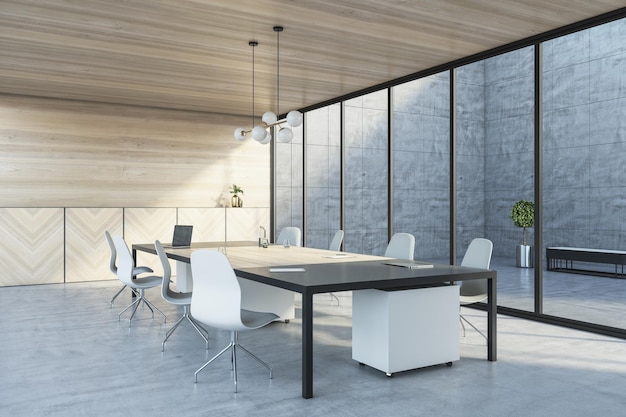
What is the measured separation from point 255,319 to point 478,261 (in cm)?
228

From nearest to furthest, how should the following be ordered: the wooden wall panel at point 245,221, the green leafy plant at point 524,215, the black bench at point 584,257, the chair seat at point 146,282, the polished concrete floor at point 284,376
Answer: the polished concrete floor at point 284,376 < the chair seat at point 146,282 < the black bench at point 584,257 < the wooden wall panel at point 245,221 < the green leafy plant at point 524,215

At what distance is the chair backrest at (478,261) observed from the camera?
506 centimetres

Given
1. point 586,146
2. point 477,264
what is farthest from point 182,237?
point 586,146

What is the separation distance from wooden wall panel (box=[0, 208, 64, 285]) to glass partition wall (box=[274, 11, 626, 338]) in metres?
4.00

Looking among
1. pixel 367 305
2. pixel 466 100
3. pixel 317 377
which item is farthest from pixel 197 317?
pixel 466 100

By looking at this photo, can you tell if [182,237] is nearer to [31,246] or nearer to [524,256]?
[31,246]

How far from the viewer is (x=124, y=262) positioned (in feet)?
19.1

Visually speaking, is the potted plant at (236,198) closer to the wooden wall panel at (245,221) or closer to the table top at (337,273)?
the wooden wall panel at (245,221)

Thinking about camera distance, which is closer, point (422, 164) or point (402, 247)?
point (402, 247)

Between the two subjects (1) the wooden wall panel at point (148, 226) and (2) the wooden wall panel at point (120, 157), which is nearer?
(2) the wooden wall panel at point (120, 157)

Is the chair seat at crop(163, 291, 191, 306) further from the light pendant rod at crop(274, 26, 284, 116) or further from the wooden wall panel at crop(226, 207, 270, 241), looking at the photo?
the wooden wall panel at crop(226, 207, 270, 241)

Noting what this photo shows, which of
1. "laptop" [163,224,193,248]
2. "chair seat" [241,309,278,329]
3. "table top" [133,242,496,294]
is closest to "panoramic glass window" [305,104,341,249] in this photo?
"laptop" [163,224,193,248]

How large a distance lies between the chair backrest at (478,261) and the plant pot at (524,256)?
6550 millimetres

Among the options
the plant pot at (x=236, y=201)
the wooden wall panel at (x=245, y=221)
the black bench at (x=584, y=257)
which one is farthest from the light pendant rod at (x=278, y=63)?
the black bench at (x=584, y=257)
